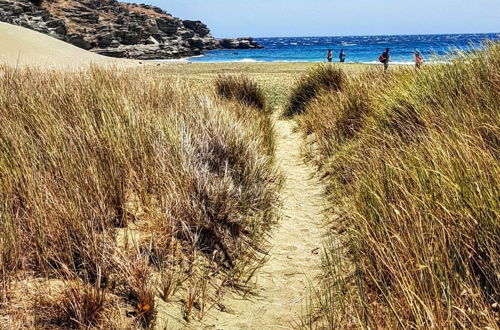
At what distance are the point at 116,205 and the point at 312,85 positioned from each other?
24.8 ft

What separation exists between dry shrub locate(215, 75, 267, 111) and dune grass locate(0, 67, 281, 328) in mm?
3883

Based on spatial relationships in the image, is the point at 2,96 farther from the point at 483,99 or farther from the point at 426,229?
the point at 483,99

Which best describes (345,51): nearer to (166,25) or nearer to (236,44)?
(166,25)

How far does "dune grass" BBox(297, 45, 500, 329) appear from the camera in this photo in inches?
76.3

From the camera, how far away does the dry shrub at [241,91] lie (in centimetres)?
920

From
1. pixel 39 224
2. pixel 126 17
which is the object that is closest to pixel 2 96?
pixel 39 224

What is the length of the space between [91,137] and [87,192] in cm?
99

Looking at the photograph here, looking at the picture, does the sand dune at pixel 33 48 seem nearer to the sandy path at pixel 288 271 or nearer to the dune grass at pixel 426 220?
the sandy path at pixel 288 271

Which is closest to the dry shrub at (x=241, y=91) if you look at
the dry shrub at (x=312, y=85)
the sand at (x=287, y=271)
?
the dry shrub at (x=312, y=85)

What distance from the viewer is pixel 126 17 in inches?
2457

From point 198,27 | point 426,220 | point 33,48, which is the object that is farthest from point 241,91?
point 198,27

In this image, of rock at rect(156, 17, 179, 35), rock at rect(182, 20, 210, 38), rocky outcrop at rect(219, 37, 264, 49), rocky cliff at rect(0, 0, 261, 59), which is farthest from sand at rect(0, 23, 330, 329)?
rock at rect(182, 20, 210, 38)

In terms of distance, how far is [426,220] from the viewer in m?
2.42

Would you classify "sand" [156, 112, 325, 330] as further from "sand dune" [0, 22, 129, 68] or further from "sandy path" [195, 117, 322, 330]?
"sand dune" [0, 22, 129, 68]
